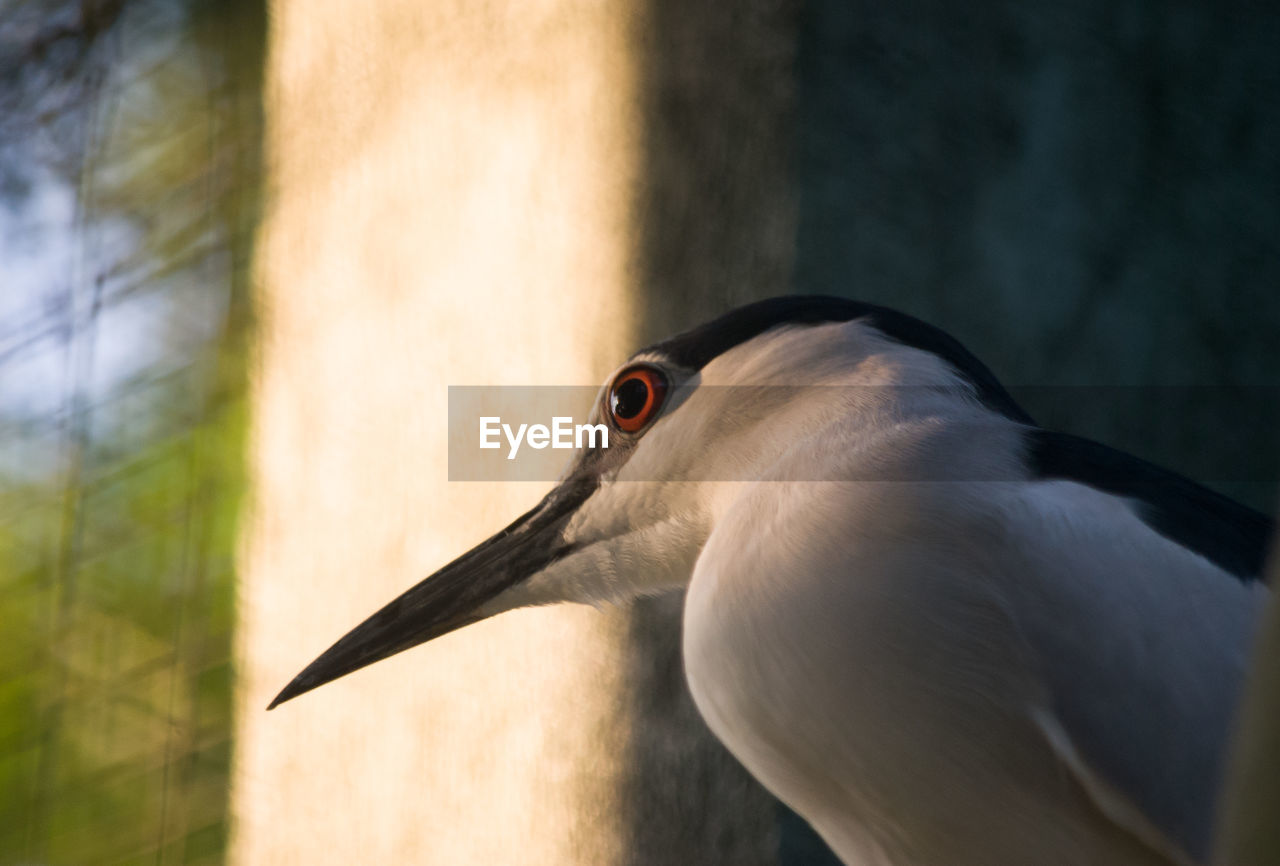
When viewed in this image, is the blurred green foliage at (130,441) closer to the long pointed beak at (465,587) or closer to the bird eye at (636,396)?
the long pointed beak at (465,587)

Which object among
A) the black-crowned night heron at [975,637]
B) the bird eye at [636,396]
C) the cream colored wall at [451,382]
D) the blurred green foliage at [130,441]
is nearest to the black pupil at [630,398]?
the bird eye at [636,396]

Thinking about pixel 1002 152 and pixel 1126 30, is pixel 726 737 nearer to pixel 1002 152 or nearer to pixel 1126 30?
pixel 1002 152

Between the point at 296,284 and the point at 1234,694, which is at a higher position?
the point at 296,284

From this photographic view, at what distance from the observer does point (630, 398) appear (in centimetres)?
67

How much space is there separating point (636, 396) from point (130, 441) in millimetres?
1289

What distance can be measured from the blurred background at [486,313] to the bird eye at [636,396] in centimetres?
23

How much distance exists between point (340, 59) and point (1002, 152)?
896 millimetres

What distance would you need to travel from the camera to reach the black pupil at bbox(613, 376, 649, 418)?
664mm

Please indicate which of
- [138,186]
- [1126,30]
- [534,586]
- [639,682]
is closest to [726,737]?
[534,586]

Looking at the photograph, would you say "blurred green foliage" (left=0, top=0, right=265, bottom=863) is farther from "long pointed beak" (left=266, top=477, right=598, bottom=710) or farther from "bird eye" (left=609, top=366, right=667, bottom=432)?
"bird eye" (left=609, top=366, right=667, bottom=432)

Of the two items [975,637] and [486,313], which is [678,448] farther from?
[486,313]

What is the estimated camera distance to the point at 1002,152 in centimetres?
89

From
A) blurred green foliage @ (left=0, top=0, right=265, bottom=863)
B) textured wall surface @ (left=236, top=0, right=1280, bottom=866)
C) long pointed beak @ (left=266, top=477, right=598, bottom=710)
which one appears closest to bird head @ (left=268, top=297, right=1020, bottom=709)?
long pointed beak @ (left=266, top=477, right=598, bottom=710)

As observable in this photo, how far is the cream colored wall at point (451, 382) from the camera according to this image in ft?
3.00
